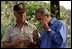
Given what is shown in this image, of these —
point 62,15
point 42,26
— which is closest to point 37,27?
point 42,26

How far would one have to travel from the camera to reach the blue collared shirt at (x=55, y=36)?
87.9 inches

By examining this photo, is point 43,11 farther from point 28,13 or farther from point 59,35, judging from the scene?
point 59,35

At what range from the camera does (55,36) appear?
7.30 ft

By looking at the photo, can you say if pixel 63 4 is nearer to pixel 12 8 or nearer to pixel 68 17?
pixel 68 17

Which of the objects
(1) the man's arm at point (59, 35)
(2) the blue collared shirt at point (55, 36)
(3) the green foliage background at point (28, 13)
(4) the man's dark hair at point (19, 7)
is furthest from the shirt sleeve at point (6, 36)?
(1) the man's arm at point (59, 35)

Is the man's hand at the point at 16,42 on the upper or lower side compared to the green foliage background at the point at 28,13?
lower

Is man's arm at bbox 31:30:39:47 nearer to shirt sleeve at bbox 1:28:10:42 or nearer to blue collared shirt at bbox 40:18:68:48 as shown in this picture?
blue collared shirt at bbox 40:18:68:48

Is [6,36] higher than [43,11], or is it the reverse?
[43,11]

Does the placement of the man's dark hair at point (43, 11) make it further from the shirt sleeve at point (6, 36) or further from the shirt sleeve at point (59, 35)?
Answer: the shirt sleeve at point (6, 36)

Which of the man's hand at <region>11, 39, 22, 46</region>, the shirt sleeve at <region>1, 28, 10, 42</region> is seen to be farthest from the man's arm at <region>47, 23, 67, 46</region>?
the shirt sleeve at <region>1, 28, 10, 42</region>

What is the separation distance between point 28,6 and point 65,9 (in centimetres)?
40

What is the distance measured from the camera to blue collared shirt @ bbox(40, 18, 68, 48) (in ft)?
7.32

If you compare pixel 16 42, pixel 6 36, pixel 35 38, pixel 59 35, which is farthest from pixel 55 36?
pixel 6 36

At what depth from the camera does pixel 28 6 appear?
2.42 metres
